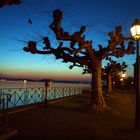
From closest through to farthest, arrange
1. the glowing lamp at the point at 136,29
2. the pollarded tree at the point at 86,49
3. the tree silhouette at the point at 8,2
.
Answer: the tree silhouette at the point at 8,2
the glowing lamp at the point at 136,29
the pollarded tree at the point at 86,49

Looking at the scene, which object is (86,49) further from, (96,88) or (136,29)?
(136,29)

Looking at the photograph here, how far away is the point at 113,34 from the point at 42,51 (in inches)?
153

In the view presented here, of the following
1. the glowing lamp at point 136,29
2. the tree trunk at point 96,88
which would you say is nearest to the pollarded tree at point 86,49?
the tree trunk at point 96,88

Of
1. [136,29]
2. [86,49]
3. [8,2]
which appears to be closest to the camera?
[8,2]

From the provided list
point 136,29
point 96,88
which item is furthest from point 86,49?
point 136,29

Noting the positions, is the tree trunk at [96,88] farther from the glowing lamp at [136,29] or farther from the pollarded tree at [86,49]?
the glowing lamp at [136,29]

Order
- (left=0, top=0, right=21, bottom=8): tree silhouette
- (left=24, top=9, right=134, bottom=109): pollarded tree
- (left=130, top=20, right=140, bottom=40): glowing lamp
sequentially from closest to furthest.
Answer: (left=0, top=0, right=21, bottom=8): tree silhouette < (left=130, top=20, right=140, bottom=40): glowing lamp < (left=24, top=9, right=134, bottom=109): pollarded tree

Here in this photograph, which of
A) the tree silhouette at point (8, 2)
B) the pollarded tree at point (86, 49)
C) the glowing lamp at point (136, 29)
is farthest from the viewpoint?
the pollarded tree at point (86, 49)

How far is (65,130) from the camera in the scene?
36.1 ft

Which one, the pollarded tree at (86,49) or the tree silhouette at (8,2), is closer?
the tree silhouette at (8,2)

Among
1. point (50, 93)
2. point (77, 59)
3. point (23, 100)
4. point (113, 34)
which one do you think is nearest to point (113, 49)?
point (113, 34)

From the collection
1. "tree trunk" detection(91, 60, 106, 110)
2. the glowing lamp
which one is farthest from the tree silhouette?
"tree trunk" detection(91, 60, 106, 110)

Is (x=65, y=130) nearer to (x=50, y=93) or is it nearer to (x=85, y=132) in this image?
(x=85, y=132)

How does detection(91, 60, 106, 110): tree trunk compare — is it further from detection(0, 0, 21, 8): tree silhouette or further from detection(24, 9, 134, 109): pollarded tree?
detection(0, 0, 21, 8): tree silhouette
